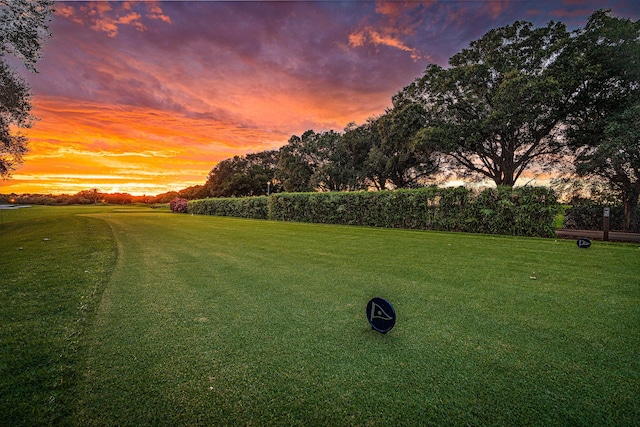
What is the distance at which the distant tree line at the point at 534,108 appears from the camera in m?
14.4

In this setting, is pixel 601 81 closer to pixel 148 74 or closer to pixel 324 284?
pixel 324 284

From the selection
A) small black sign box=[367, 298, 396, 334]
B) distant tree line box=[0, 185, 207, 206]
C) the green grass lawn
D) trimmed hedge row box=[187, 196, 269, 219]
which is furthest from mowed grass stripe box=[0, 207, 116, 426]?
distant tree line box=[0, 185, 207, 206]

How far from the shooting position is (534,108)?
17.0 metres

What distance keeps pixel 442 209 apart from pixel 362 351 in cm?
1256

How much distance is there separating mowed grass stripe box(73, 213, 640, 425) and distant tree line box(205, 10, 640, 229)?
1465 cm

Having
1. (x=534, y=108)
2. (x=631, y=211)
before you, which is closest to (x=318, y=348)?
(x=534, y=108)

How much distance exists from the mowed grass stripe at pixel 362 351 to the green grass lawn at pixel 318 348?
0.04 feet

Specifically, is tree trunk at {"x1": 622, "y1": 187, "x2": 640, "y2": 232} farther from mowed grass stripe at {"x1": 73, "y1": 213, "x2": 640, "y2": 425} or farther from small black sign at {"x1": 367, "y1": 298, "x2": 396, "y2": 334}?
small black sign at {"x1": 367, "y1": 298, "x2": 396, "y2": 334}

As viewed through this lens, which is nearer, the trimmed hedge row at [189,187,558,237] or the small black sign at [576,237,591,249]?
the small black sign at [576,237,591,249]

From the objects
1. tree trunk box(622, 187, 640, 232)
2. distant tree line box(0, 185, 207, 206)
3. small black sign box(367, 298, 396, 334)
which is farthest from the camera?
distant tree line box(0, 185, 207, 206)

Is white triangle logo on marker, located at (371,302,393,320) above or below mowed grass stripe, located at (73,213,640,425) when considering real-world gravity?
above

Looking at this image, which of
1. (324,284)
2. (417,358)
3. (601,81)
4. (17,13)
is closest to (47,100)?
(17,13)

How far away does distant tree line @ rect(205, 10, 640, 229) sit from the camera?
47.1ft

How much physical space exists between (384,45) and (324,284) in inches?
536
